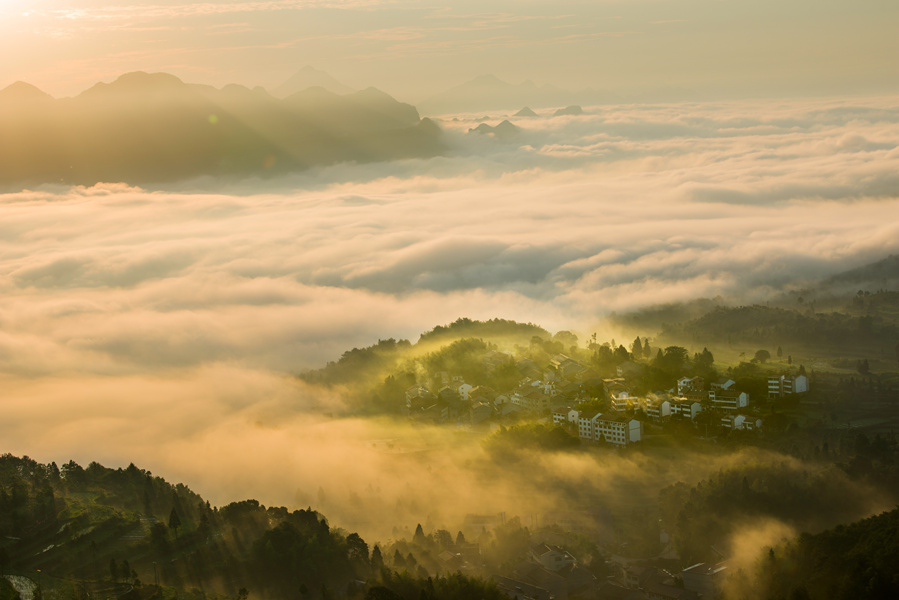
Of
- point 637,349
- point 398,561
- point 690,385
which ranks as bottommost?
point 398,561

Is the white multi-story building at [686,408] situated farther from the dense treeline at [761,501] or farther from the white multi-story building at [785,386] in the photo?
the dense treeline at [761,501]

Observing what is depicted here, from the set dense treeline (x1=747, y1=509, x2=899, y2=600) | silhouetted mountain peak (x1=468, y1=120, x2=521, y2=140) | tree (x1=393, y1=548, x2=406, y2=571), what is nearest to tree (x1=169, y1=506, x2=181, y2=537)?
tree (x1=393, y1=548, x2=406, y2=571)

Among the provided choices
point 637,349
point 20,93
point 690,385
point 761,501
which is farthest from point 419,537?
point 20,93

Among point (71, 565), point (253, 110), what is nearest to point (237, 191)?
point (253, 110)

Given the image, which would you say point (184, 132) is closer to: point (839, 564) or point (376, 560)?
point (376, 560)

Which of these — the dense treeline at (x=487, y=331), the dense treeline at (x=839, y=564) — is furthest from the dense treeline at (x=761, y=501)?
the dense treeline at (x=487, y=331)

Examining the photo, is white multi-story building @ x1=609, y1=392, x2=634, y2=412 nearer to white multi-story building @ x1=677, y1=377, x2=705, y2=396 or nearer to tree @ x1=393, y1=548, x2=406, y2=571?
white multi-story building @ x1=677, y1=377, x2=705, y2=396
